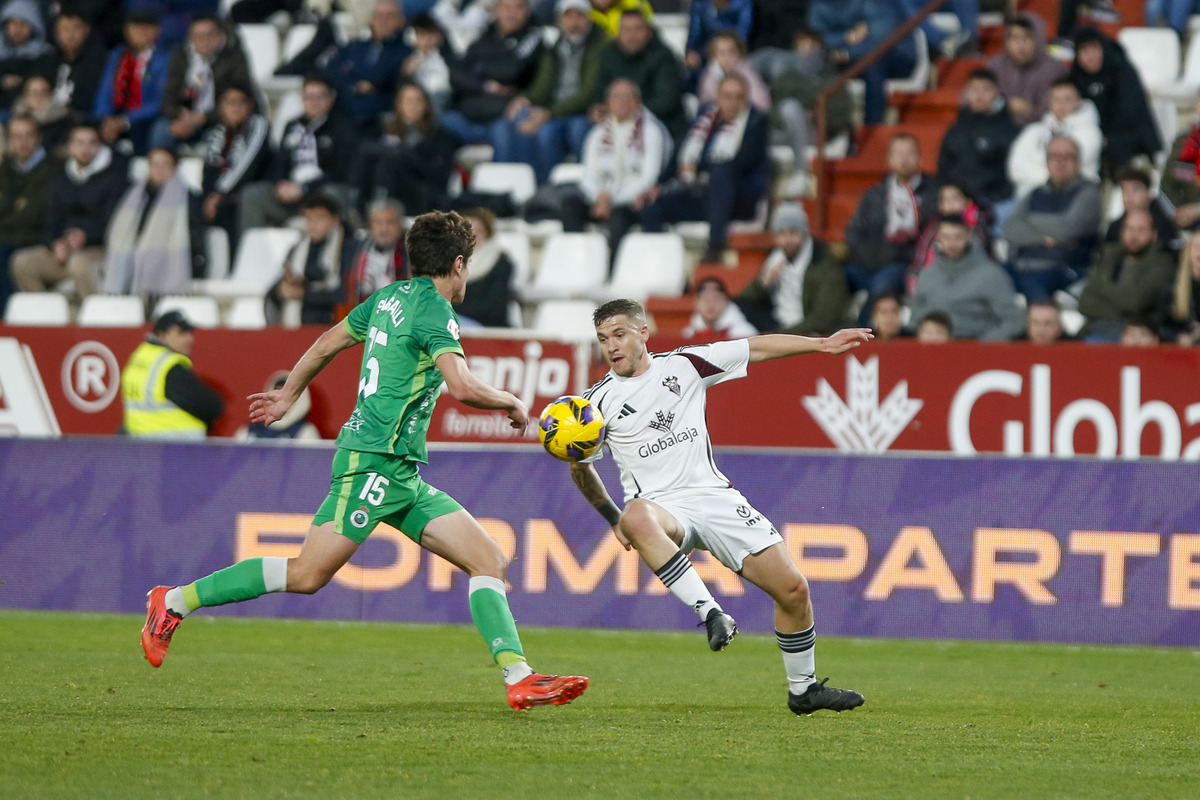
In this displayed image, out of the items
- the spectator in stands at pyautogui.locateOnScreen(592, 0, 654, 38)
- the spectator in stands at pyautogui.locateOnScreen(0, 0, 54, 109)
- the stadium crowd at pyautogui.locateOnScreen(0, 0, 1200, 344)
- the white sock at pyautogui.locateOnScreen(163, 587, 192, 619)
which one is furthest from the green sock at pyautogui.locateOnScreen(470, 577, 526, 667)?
the spectator in stands at pyautogui.locateOnScreen(0, 0, 54, 109)

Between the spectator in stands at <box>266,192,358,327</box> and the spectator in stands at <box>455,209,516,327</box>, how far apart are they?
1236 mm

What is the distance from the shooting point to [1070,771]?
5.72 m

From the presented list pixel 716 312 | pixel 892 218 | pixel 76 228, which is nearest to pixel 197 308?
pixel 76 228

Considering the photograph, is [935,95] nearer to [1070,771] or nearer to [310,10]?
[310,10]

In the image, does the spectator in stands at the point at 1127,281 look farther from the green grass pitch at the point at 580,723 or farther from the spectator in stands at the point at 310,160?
the spectator in stands at the point at 310,160

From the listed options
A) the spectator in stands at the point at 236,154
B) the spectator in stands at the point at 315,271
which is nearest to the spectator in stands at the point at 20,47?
the spectator in stands at the point at 236,154

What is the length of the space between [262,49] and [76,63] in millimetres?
2121

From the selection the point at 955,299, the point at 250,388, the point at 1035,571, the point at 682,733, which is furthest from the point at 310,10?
the point at 682,733

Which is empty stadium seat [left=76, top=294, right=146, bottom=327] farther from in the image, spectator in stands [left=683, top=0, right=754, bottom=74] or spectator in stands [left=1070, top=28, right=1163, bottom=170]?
spectator in stands [left=1070, top=28, right=1163, bottom=170]

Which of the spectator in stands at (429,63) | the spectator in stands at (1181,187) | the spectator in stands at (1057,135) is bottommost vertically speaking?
the spectator in stands at (1181,187)

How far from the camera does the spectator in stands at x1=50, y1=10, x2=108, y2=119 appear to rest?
62.0 ft

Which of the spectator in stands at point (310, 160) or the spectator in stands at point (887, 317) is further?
the spectator in stands at point (310, 160)

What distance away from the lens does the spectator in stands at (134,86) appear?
1850cm

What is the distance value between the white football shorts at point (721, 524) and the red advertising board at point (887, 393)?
575 cm
